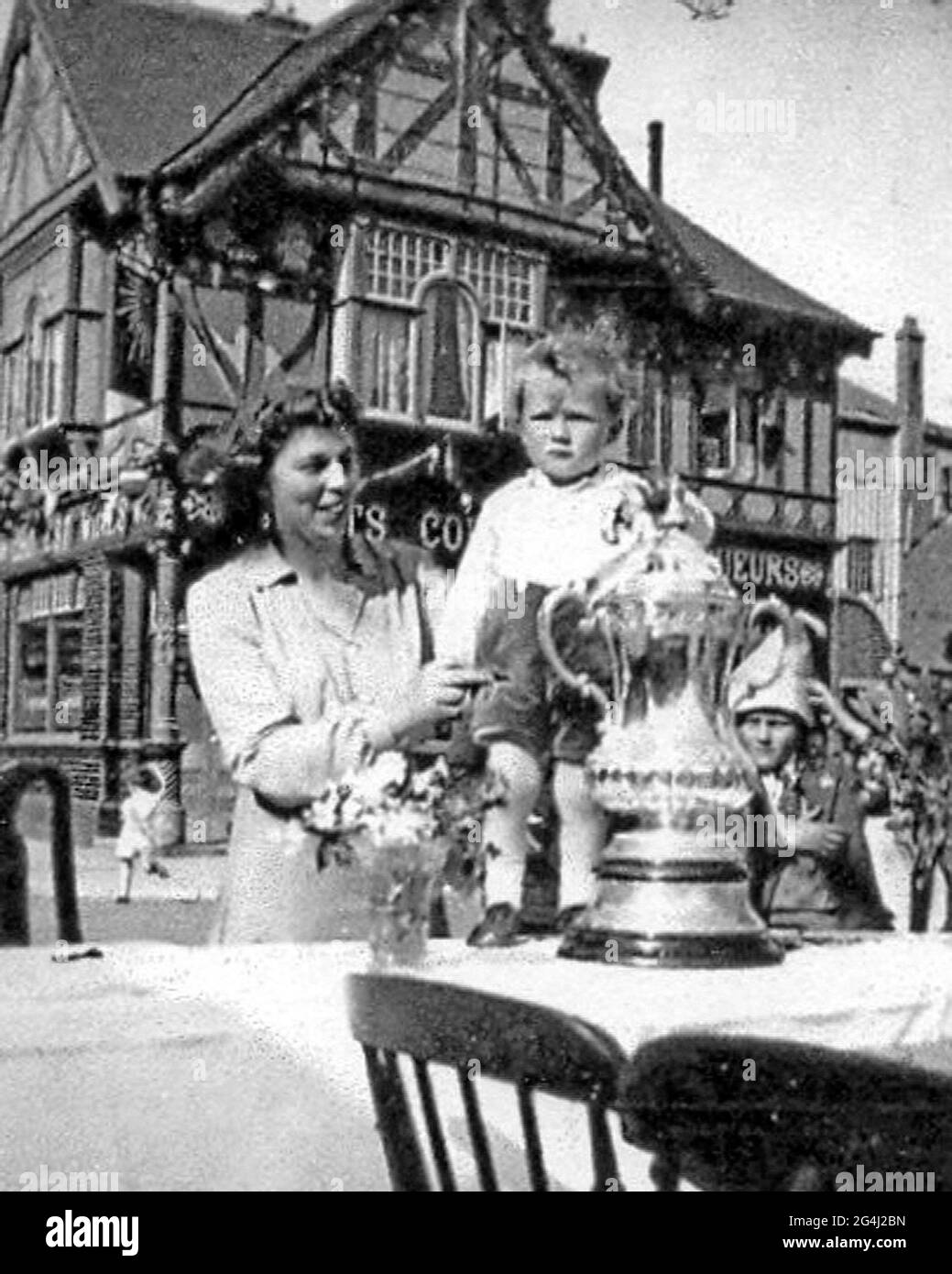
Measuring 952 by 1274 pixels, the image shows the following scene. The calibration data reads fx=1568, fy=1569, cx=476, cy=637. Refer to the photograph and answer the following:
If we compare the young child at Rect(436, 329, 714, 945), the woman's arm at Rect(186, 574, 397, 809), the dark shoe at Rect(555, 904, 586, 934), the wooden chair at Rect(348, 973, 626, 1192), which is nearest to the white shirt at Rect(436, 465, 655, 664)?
the young child at Rect(436, 329, 714, 945)

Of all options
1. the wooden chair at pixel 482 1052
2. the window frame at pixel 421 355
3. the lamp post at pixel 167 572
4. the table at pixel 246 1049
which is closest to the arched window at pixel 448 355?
the window frame at pixel 421 355

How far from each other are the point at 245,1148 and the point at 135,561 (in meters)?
0.42

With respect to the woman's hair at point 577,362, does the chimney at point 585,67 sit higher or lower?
higher

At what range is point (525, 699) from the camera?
1219 mm

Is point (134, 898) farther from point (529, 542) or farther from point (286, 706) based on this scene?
point (529, 542)

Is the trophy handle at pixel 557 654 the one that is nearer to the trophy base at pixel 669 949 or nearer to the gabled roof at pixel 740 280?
the trophy base at pixel 669 949

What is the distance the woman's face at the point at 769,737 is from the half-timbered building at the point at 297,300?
0.12m

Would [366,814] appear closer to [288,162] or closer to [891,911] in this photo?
[288,162]

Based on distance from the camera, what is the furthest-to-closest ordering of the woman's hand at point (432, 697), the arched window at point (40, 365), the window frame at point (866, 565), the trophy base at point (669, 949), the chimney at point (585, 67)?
1. the window frame at point (866, 565)
2. the chimney at point (585, 67)
3. the woman's hand at point (432, 697)
4. the arched window at point (40, 365)
5. the trophy base at point (669, 949)

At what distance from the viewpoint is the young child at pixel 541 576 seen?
1188 mm

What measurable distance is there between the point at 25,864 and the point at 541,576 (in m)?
0.45

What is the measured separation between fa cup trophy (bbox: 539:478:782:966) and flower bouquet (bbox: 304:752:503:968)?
0.10 meters

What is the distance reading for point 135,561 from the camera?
1.11 metres

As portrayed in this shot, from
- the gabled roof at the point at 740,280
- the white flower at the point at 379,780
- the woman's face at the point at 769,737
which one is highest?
the gabled roof at the point at 740,280
